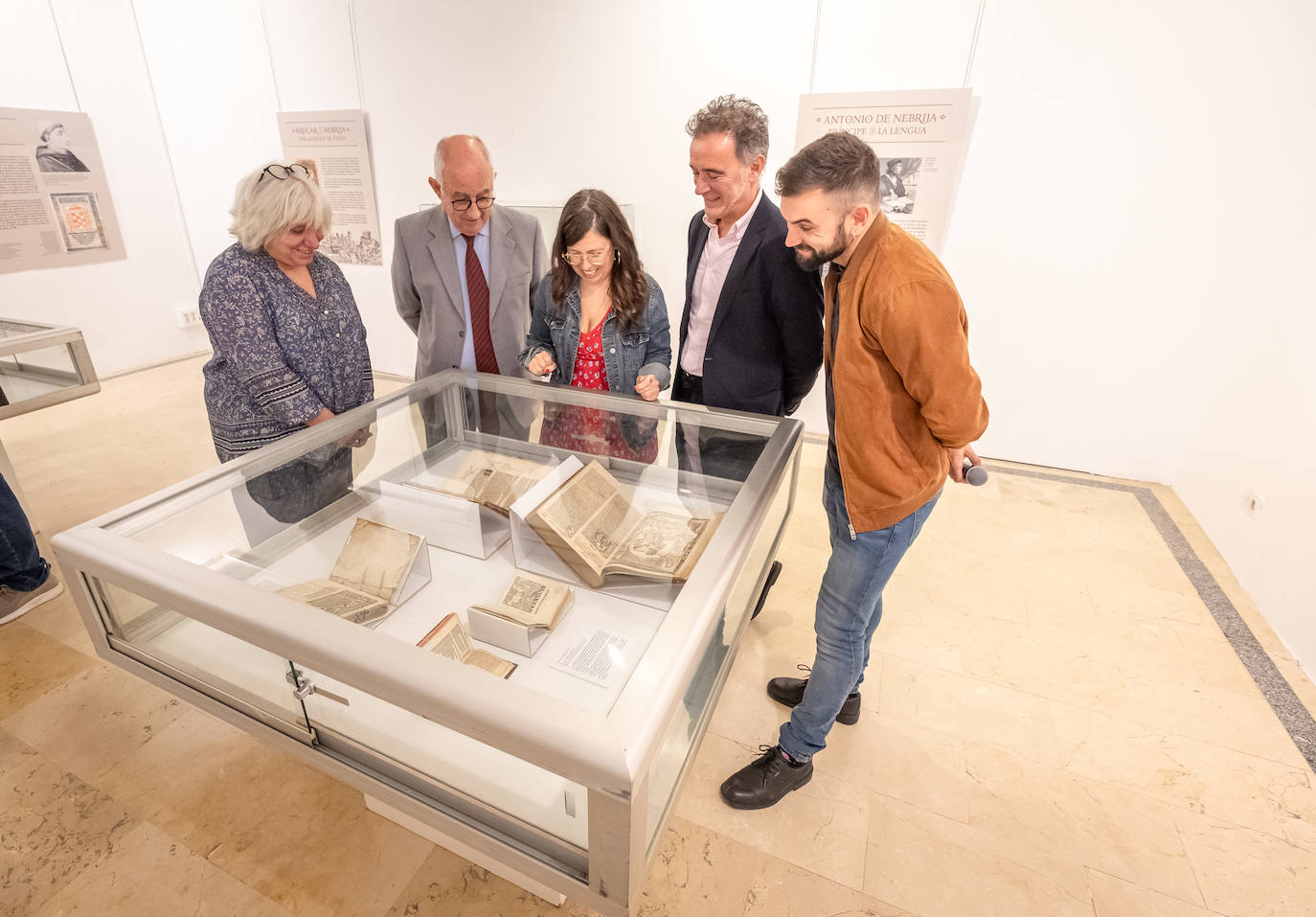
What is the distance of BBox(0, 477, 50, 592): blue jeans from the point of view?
2498 millimetres

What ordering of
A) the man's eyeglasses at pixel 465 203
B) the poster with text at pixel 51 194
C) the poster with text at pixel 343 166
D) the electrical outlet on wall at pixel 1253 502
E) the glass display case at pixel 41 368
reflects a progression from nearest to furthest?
the man's eyeglasses at pixel 465 203 < the glass display case at pixel 41 368 < the electrical outlet on wall at pixel 1253 502 < the poster with text at pixel 51 194 < the poster with text at pixel 343 166

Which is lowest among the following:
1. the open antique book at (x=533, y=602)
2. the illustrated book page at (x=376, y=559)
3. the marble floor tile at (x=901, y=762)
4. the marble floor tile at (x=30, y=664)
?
the marble floor tile at (x=30, y=664)

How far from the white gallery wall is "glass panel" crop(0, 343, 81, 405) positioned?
3.01m

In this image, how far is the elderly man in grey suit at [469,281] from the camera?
2520 mm

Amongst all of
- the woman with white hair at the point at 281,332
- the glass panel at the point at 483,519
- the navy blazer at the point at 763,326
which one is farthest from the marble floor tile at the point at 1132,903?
the woman with white hair at the point at 281,332

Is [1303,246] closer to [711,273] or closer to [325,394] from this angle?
[711,273]

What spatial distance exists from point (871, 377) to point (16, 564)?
3.37 m

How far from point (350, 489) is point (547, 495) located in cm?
59

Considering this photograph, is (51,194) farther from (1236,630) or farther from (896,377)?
(1236,630)

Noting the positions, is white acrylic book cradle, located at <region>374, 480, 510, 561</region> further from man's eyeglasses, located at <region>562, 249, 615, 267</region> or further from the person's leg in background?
the person's leg in background

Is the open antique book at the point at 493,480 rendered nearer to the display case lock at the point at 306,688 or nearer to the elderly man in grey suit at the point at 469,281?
the display case lock at the point at 306,688

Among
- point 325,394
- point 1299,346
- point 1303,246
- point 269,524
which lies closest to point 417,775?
point 269,524

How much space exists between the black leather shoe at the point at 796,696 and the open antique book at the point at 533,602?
1.25m

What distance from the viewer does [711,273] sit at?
6.97 ft
